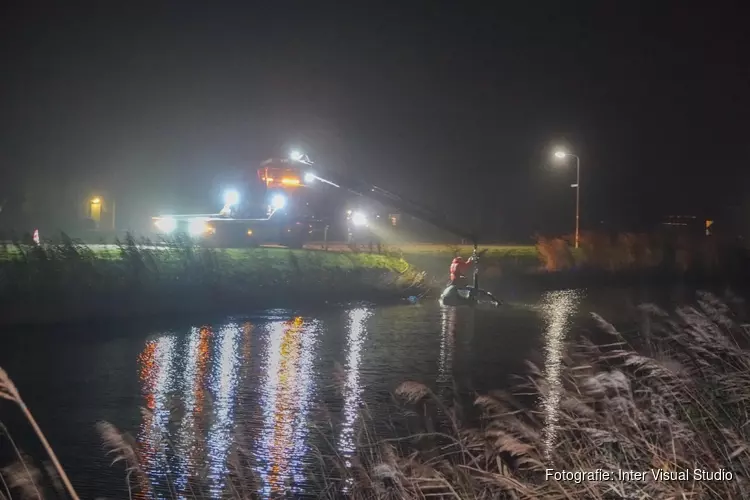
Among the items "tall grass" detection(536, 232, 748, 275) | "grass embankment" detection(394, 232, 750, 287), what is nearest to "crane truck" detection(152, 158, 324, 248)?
"grass embankment" detection(394, 232, 750, 287)

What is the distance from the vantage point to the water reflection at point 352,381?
31.2 ft

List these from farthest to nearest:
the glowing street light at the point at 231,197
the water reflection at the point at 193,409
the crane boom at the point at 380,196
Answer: the glowing street light at the point at 231,197 < the crane boom at the point at 380,196 < the water reflection at the point at 193,409

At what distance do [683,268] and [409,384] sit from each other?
37.0 m

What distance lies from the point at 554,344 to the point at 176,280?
404 inches

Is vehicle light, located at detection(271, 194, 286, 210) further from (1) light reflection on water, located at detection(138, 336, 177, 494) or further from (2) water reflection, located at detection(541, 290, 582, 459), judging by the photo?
(1) light reflection on water, located at detection(138, 336, 177, 494)

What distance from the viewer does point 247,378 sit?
13703 millimetres

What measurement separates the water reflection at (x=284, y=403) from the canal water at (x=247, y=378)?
0.07ft

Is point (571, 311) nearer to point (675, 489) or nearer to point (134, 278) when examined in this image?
point (134, 278)

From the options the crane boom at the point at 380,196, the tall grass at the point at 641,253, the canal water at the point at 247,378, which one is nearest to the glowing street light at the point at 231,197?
the crane boom at the point at 380,196

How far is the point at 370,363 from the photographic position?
50.0 ft

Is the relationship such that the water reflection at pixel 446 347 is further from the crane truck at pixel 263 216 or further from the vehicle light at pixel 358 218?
the vehicle light at pixel 358 218

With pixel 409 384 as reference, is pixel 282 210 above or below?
above

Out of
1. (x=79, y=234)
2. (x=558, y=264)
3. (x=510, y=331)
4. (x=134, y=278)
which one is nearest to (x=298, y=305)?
(x=134, y=278)

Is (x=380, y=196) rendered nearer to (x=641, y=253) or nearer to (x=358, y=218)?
(x=358, y=218)
